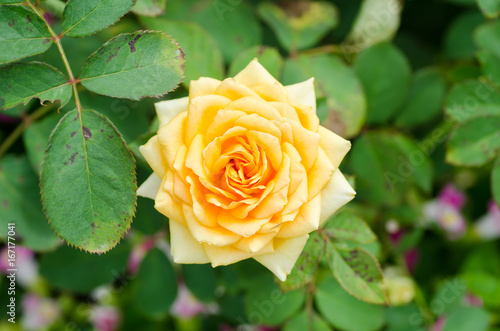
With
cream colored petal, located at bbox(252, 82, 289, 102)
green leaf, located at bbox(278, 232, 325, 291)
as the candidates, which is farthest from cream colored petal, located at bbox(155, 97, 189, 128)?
green leaf, located at bbox(278, 232, 325, 291)

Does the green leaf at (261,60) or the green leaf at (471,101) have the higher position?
the green leaf at (261,60)

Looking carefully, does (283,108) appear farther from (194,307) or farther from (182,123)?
(194,307)

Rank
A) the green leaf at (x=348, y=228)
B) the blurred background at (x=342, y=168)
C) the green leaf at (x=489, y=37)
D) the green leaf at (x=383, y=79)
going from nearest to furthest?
the green leaf at (x=348, y=228), the blurred background at (x=342, y=168), the green leaf at (x=489, y=37), the green leaf at (x=383, y=79)

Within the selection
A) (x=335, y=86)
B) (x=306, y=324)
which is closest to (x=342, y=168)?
(x=335, y=86)

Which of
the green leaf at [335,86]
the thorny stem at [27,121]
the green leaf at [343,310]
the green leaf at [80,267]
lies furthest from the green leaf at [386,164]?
the thorny stem at [27,121]

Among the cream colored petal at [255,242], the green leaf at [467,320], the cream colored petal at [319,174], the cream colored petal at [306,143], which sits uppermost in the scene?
the cream colored petal at [306,143]

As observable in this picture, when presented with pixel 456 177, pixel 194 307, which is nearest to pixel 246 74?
pixel 194 307

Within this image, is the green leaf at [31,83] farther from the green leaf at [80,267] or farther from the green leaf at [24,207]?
the green leaf at [80,267]

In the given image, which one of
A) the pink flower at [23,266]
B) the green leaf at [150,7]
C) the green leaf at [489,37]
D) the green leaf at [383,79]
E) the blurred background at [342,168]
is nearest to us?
the green leaf at [150,7]
